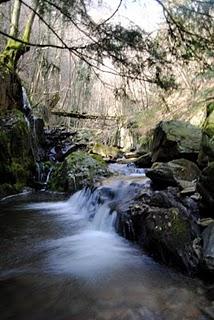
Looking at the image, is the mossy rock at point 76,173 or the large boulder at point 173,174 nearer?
the large boulder at point 173,174

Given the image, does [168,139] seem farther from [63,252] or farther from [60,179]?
[63,252]

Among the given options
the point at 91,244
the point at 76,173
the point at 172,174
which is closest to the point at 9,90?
the point at 76,173

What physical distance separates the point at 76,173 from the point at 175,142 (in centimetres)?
290

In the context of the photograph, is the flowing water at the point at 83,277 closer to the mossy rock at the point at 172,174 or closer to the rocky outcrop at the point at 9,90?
the mossy rock at the point at 172,174

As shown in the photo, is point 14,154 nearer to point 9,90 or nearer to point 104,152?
point 9,90

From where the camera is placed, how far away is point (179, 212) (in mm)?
4953

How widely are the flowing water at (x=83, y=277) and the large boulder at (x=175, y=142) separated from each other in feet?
9.09

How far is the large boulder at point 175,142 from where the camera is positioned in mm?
9039

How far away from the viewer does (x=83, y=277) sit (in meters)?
4.14

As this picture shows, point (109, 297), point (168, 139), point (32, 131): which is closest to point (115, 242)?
point (109, 297)

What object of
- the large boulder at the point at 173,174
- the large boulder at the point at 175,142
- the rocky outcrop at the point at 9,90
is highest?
the rocky outcrop at the point at 9,90

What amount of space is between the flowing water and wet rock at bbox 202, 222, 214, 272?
24 centimetres

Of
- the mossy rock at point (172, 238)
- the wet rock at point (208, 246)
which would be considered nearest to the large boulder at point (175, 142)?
the mossy rock at point (172, 238)

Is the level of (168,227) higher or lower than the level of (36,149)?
lower
